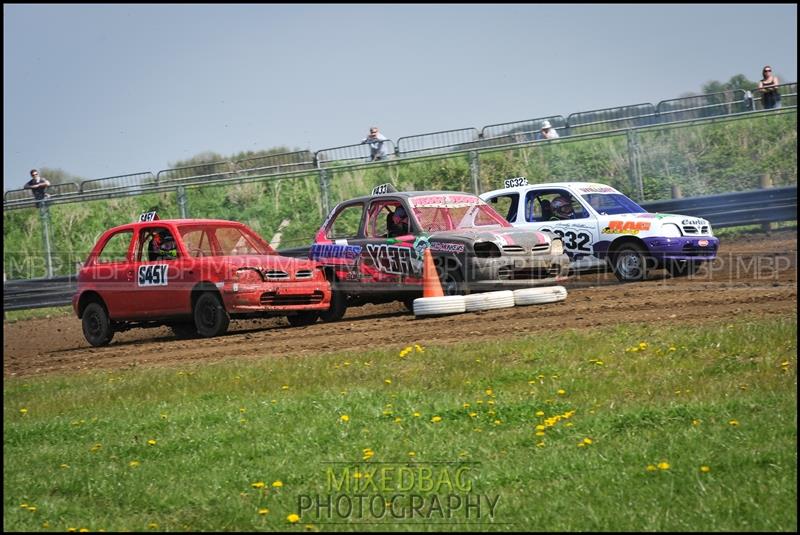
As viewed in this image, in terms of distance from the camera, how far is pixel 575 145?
834 inches

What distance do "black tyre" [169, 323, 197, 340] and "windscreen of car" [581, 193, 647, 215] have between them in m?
6.09

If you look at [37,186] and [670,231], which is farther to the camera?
[37,186]

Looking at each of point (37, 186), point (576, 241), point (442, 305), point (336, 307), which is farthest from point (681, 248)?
point (37, 186)

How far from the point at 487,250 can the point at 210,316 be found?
3648 millimetres

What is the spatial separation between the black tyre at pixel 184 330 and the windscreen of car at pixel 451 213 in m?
3.48

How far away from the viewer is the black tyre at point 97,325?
14836 mm

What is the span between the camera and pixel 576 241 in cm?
1617

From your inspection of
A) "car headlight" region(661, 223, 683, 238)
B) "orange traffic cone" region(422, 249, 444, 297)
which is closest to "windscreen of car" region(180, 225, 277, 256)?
"orange traffic cone" region(422, 249, 444, 297)

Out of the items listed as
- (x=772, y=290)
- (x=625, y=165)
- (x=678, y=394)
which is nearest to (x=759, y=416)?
(x=678, y=394)

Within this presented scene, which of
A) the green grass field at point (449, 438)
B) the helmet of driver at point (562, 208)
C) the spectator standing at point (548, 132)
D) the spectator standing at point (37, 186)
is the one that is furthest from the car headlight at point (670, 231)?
the spectator standing at point (37, 186)

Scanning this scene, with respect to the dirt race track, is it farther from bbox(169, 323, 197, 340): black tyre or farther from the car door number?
the car door number

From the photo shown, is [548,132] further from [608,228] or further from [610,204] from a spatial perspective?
[608,228]

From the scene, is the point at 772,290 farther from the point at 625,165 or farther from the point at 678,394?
the point at 625,165

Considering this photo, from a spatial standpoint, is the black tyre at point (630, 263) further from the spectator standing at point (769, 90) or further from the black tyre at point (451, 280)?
the spectator standing at point (769, 90)
